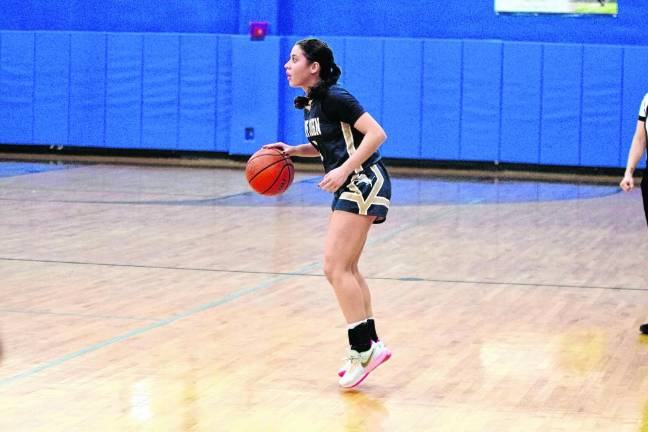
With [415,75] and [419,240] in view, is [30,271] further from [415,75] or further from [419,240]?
[415,75]

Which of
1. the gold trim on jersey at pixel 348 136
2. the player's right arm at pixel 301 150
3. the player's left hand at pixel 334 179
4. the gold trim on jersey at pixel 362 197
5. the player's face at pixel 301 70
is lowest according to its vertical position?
the gold trim on jersey at pixel 362 197

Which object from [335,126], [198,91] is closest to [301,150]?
[335,126]

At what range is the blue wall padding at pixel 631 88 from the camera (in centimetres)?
1608

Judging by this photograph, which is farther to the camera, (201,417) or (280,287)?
(280,287)

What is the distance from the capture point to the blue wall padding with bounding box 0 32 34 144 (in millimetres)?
18141

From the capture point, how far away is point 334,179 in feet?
16.4

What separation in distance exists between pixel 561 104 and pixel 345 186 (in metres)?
11.9

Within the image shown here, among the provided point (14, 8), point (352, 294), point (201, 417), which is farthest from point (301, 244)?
point (14, 8)

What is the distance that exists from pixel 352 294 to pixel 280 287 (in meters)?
2.54

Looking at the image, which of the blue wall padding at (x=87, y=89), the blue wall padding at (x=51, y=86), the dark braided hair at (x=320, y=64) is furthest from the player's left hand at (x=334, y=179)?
the blue wall padding at (x=51, y=86)

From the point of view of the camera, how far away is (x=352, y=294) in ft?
17.0

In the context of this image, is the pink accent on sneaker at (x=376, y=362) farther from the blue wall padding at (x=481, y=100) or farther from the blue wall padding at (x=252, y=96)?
the blue wall padding at (x=252, y=96)

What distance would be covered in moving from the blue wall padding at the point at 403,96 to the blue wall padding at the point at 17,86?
18.2ft

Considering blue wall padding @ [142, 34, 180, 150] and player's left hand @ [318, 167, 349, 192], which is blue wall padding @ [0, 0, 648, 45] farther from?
player's left hand @ [318, 167, 349, 192]
